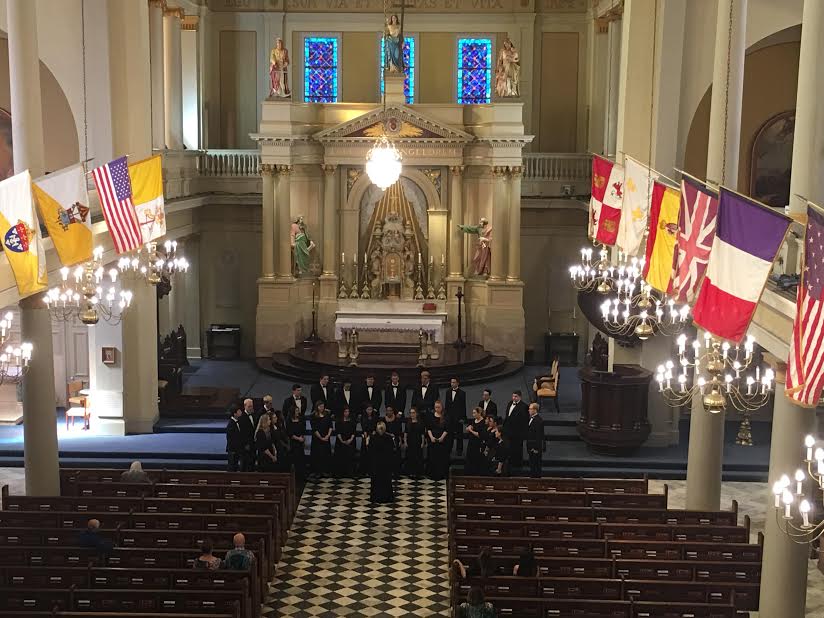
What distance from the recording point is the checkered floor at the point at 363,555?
1617 centimetres

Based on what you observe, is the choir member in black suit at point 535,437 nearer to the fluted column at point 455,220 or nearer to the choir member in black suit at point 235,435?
the choir member in black suit at point 235,435

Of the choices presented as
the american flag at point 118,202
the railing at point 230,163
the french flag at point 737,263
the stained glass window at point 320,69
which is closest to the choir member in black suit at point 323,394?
the american flag at point 118,202

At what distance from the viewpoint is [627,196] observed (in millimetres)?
17656

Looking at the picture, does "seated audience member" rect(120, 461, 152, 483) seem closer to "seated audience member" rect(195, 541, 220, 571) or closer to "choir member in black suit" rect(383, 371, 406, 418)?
"seated audience member" rect(195, 541, 220, 571)

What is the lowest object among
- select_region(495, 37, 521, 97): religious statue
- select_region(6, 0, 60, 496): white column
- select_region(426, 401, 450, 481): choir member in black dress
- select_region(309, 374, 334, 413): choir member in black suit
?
select_region(426, 401, 450, 481): choir member in black dress

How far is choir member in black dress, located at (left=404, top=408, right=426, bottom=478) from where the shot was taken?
2153 centimetres

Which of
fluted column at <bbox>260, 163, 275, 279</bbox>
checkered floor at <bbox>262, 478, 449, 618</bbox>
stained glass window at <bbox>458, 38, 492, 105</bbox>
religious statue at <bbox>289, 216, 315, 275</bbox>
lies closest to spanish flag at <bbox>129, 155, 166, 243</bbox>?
checkered floor at <bbox>262, 478, 449, 618</bbox>

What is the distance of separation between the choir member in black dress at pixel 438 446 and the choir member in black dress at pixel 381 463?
1.31 metres

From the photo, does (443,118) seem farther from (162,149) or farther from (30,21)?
(30,21)

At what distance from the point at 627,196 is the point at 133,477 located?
888 centimetres

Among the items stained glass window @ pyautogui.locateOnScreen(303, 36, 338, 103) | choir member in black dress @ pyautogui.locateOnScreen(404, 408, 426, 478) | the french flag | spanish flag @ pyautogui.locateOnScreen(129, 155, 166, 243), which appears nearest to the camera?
the french flag

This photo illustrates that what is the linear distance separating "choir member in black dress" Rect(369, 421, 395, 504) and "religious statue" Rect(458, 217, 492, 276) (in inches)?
379

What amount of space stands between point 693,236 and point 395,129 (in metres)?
16.1

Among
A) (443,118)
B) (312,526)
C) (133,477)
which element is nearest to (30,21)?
(133,477)
